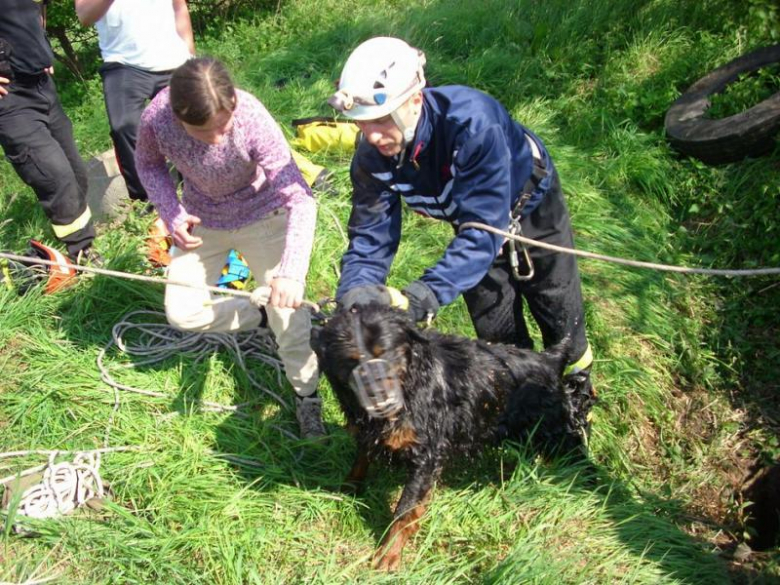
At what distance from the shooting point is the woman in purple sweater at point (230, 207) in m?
2.56

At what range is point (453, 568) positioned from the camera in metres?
2.60

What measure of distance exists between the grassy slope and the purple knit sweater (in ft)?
3.23

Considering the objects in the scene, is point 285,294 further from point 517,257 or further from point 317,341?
point 517,257

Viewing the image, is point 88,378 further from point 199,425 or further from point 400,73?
point 400,73

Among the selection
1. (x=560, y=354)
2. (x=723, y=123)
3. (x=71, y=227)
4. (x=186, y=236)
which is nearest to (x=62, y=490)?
(x=186, y=236)

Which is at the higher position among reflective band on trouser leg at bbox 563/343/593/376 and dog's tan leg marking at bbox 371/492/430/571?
reflective band on trouser leg at bbox 563/343/593/376

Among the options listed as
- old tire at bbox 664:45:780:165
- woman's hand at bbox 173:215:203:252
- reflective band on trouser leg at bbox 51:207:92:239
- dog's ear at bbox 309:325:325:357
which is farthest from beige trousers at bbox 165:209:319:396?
old tire at bbox 664:45:780:165

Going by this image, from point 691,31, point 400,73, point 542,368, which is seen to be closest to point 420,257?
point 542,368

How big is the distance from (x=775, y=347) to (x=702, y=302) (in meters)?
0.53

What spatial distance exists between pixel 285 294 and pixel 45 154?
7.84 feet

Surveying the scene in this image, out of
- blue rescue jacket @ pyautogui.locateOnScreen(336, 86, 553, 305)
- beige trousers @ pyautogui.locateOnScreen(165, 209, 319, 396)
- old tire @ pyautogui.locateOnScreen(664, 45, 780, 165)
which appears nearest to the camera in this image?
blue rescue jacket @ pyautogui.locateOnScreen(336, 86, 553, 305)

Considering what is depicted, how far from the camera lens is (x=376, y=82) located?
217 centimetres

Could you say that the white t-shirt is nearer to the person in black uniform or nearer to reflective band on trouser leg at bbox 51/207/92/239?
the person in black uniform

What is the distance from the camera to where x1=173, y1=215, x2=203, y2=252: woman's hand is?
9.37 ft
